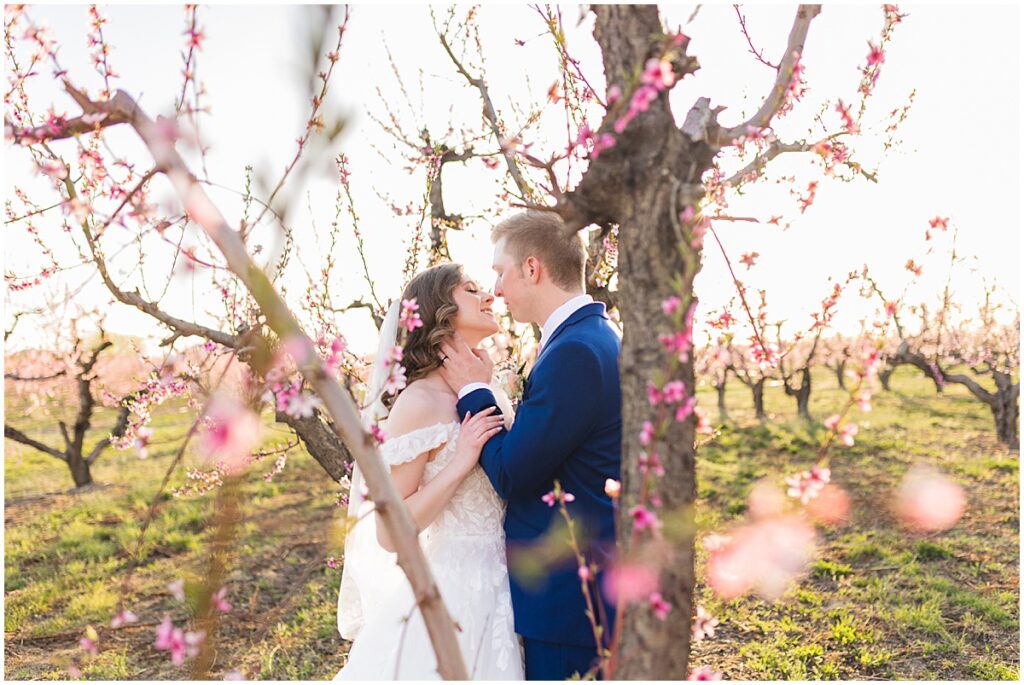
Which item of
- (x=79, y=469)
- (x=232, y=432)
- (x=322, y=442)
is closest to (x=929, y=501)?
(x=322, y=442)

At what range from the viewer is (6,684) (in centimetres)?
507

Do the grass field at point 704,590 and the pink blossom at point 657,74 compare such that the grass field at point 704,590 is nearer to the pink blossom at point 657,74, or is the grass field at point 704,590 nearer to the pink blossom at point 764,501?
the pink blossom at point 764,501

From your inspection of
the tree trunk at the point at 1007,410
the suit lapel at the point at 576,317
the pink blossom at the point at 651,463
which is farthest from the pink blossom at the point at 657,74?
the tree trunk at the point at 1007,410

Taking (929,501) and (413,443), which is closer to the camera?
(413,443)

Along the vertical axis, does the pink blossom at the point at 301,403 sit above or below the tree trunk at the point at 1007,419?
above

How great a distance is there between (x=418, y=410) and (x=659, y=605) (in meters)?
1.56

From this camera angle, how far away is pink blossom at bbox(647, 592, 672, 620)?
4.66ft

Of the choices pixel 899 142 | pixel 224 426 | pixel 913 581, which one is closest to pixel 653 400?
pixel 224 426

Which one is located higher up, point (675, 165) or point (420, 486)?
point (675, 165)

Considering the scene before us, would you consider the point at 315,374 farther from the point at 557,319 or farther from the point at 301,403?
the point at 557,319

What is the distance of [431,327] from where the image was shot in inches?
118

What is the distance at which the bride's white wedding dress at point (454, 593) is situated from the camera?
2.69 metres

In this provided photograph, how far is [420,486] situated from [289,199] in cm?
219

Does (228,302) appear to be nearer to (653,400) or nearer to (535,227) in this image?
(535,227)
